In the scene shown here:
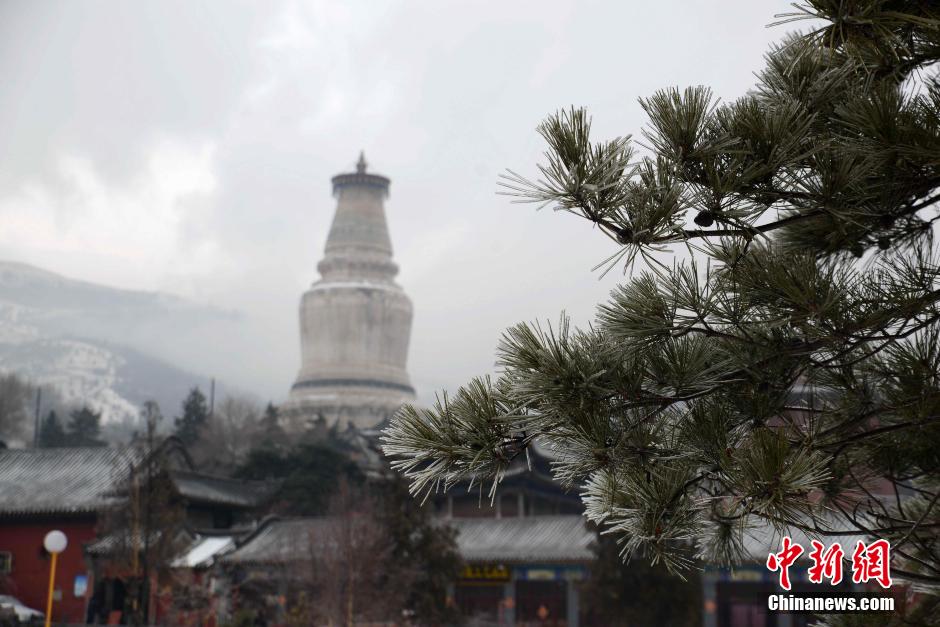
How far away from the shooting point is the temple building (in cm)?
6153

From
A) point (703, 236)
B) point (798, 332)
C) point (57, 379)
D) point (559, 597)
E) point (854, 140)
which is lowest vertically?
point (559, 597)

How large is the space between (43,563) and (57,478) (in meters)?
2.81

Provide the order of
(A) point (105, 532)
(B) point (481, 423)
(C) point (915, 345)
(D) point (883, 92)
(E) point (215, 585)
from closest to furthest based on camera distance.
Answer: (D) point (883, 92) < (B) point (481, 423) < (C) point (915, 345) < (A) point (105, 532) < (E) point (215, 585)

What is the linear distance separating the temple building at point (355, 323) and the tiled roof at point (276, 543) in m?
33.9

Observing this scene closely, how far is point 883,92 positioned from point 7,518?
91.4 feet

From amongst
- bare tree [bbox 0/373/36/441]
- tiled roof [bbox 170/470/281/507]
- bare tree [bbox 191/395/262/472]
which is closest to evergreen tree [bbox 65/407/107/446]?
bare tree [bbox 191/395/262/472]

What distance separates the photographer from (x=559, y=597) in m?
23.5

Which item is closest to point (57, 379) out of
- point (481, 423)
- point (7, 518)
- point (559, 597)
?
point (7, 518)

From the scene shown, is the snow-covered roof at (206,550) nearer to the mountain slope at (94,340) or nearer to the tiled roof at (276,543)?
the tiled roof at (276,543)

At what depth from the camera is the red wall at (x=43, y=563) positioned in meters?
25.5

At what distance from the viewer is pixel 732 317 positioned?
3.66m

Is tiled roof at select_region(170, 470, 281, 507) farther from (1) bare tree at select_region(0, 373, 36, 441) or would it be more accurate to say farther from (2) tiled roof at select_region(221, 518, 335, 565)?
(1) bare tree at select_region(0, 373, 36, 441)

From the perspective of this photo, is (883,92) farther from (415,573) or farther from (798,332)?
(415,573)

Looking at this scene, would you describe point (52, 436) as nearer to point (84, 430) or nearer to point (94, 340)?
point (84, 430)
